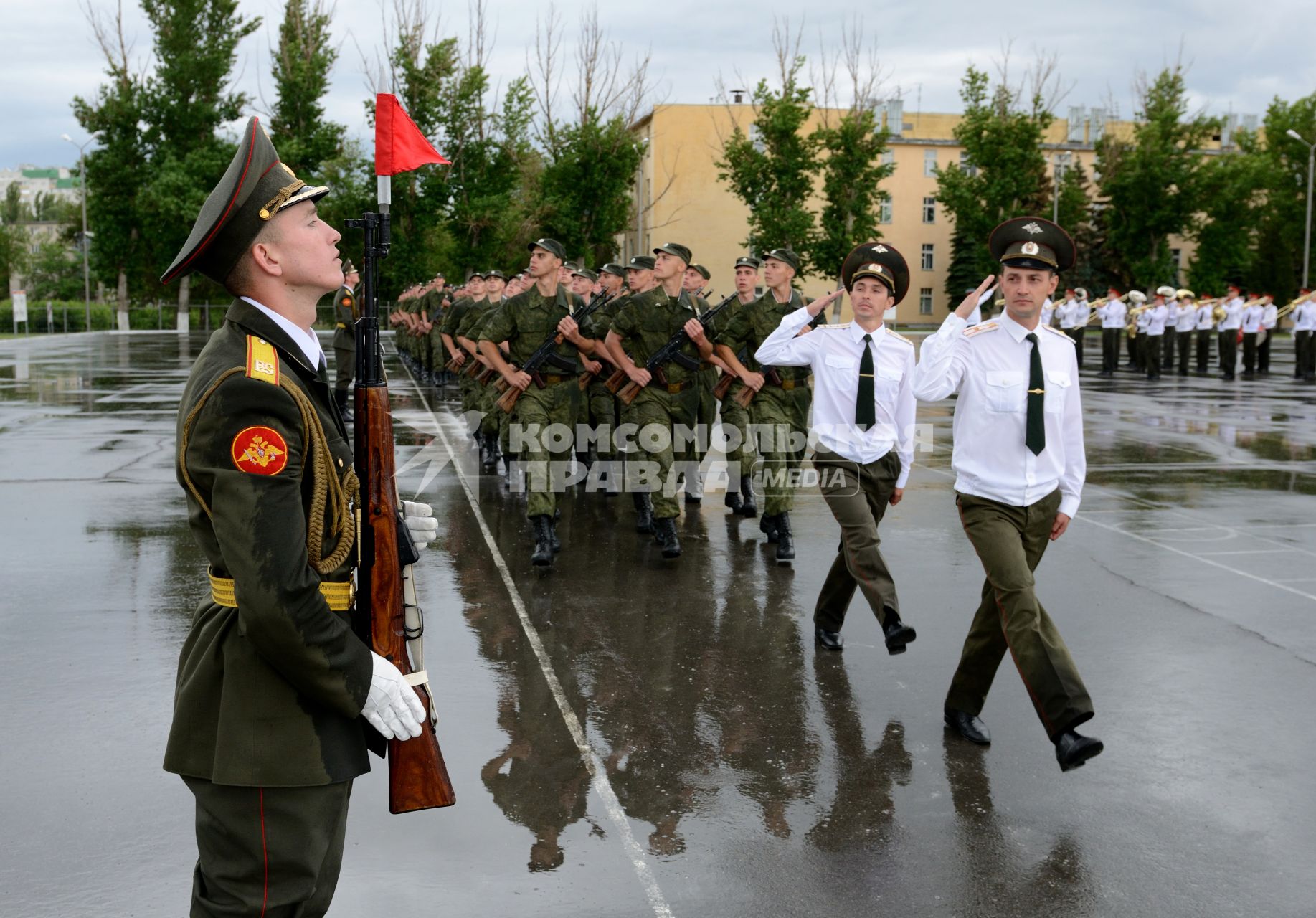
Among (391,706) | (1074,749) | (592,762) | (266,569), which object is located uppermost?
(266,569)

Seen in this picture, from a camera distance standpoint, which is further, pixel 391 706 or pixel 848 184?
pixel 848 184

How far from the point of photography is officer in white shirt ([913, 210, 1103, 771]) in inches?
201

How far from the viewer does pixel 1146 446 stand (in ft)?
51.3

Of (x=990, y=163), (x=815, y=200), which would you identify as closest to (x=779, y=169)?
(x=990, y=163)

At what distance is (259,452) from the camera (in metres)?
2.36

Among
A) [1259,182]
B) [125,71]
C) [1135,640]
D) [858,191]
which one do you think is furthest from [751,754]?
[1259,182]

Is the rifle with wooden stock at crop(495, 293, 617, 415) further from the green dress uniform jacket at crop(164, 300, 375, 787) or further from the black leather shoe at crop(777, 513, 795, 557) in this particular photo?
the green dress uniform jacket at crop(164, 300, 375, 787)

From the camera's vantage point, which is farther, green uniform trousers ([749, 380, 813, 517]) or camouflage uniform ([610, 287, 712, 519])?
camouflage uniform ([610, 287, 712, 519])

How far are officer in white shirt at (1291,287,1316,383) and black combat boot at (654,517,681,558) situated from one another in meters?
24.8

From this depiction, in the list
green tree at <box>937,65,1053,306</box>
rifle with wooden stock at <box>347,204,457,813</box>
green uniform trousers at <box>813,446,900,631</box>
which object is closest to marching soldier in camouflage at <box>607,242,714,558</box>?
green uniform trousers at <box>813,446,900,631</box>

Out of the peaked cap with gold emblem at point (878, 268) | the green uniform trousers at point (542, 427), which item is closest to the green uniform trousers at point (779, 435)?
the green uniform trousers at point (542, 427)

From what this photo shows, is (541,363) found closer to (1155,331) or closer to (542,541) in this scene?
(542,541)

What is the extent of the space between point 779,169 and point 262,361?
136 feet

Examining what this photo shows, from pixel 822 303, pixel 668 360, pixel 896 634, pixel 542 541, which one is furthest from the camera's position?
pixel 668 360
